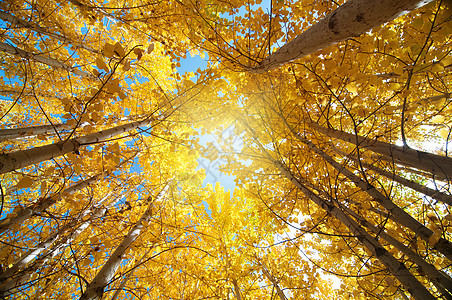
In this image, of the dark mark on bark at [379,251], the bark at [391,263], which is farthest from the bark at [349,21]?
the dark mark on bark at [379,251]

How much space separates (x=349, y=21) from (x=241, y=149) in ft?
8.31

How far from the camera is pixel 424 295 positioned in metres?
1.13

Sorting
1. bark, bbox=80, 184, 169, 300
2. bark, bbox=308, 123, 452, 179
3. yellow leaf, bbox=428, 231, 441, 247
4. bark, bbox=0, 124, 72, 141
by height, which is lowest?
bark, bbox=80, 184, 169, 300

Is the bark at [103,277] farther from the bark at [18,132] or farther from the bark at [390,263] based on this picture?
the bark at [390,263]

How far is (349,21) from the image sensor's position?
3.54ft

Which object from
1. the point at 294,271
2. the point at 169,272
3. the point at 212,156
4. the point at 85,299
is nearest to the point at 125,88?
the point at 212,156

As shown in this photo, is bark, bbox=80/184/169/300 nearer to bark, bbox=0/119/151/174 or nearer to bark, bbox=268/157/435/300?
bark, bbox=0/119/151/174

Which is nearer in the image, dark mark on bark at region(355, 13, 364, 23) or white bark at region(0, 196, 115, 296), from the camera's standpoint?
dark mark on bark at region(355, 13, 364, 23)

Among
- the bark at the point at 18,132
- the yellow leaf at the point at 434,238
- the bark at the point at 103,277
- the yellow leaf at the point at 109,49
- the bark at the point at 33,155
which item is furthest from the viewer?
the bark at the point at 18,132

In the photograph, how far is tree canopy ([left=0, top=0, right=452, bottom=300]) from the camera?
1.42 metres

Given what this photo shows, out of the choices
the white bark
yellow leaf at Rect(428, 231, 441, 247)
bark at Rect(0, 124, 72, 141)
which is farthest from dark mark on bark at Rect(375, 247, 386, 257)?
bark at Rect(0, 124, 72, 141)

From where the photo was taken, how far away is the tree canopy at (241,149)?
142 cm

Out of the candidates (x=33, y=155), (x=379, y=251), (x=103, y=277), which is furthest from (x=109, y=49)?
(x=379, y=251)

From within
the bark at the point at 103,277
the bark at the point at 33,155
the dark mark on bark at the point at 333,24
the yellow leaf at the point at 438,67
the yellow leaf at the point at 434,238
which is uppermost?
the dark mark on bark at the point at 333,24
